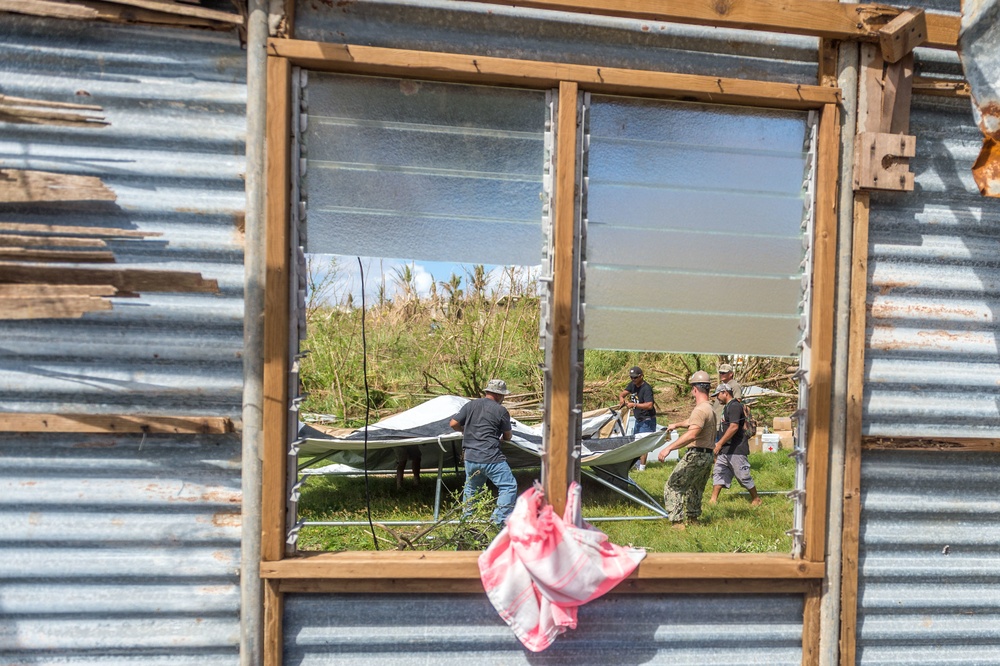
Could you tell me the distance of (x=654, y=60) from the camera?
292cm

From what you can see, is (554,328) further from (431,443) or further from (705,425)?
(705,425)

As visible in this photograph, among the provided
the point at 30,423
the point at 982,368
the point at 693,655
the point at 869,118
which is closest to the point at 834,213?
the point at 869,118

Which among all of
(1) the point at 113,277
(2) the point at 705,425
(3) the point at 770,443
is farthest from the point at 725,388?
(1) the point at 113,277

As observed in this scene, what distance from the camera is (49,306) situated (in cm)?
258

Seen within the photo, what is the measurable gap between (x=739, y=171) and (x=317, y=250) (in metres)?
1.77

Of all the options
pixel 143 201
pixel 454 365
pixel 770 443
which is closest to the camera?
pixel 143 201

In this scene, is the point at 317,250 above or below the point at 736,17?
below

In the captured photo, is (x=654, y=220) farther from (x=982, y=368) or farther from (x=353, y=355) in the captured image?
(x=353, y=355)

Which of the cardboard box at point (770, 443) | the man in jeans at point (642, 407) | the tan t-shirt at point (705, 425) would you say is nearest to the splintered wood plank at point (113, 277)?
the tan t-shirt at point (705, 425)

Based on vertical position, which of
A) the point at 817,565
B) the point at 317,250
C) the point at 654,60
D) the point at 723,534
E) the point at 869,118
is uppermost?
the point at 654,60

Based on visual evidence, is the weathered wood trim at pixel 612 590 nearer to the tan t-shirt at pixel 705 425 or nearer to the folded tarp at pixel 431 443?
the folded tarp at pixel 431 443

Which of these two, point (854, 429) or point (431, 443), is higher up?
point (854, 429)

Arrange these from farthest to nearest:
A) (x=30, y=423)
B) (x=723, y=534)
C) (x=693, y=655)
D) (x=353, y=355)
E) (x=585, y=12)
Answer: (x=353, y=355) → (x=723, y=534) → (x=693, y=655) → (x=585, y=12) → (x=30, y=423)

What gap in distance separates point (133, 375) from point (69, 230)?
1.84 ft
